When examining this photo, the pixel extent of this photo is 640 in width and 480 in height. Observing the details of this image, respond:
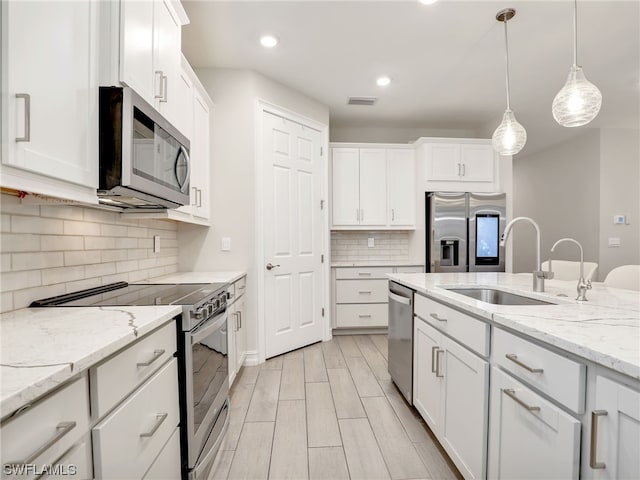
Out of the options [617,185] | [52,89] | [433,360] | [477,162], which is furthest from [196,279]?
[617,185]

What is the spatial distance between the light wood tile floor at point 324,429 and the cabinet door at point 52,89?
157 centimetres

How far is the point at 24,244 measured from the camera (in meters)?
1.25

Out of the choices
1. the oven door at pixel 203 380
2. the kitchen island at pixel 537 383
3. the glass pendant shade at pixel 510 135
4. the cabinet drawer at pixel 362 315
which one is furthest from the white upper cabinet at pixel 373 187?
the oven door at pixel 203 380

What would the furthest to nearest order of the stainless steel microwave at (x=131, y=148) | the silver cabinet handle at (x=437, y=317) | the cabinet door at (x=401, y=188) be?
the cabinet door at (x=401, y=188) < the silver cabinet handle at (x=437, y=317) < the stainless steel microwave at (x=131, y=148)

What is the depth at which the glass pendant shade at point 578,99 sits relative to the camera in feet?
5.75

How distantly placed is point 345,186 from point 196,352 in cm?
312

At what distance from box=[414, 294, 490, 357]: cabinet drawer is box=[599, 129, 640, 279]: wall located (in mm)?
4386

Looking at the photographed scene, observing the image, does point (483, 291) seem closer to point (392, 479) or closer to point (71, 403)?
point (392, 479)

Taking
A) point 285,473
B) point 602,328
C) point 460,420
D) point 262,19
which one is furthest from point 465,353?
point 262,19

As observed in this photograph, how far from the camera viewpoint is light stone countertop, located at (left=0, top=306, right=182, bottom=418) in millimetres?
584

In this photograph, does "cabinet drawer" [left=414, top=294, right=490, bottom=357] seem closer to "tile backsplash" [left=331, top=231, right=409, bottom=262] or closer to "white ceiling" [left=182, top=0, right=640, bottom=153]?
"white ceiling" [left=182, top=0, right=640, bottom=153]

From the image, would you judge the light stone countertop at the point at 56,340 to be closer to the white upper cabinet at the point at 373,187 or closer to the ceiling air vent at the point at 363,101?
the white upper cabinet at the point at 373,187

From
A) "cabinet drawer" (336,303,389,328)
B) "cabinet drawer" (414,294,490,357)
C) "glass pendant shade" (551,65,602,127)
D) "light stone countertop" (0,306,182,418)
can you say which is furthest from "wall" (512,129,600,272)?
"light stone countertop" (0,306,182,418)

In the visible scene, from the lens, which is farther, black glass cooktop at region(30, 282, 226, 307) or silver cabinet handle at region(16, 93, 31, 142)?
black glass cooktop at region(30, 282, 226, 307)
